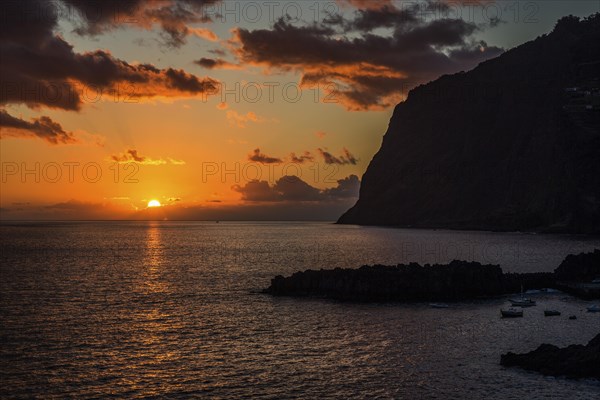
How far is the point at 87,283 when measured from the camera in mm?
98125

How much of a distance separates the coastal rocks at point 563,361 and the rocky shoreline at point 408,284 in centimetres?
3460

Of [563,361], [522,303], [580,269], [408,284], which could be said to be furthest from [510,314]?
[580,269]

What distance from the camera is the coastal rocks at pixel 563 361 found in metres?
41.5

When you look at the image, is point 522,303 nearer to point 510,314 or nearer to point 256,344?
point 510,314

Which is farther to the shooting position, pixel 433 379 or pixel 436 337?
pixel 436 337

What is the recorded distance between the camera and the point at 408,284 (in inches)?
3278

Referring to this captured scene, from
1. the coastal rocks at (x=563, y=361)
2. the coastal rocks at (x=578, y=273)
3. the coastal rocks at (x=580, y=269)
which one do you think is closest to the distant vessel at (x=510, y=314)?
the coastal rocks at (x=563, y=361)

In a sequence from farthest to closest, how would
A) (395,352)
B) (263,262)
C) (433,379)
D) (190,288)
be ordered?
(263,262) < (190,288) < (395,352) < (433,379)

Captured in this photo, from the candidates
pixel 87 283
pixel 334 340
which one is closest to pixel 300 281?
pixel 334 340

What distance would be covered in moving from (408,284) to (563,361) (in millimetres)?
40324

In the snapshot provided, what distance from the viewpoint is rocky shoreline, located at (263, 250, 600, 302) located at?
8181 centimetres

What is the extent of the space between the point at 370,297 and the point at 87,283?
1923 inches

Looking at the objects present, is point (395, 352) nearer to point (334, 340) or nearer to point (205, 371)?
point (334, 340)

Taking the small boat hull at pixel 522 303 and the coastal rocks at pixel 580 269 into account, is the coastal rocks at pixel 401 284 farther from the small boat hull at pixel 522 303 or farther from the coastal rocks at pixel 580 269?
the coastal rocks at pixel 580 269
